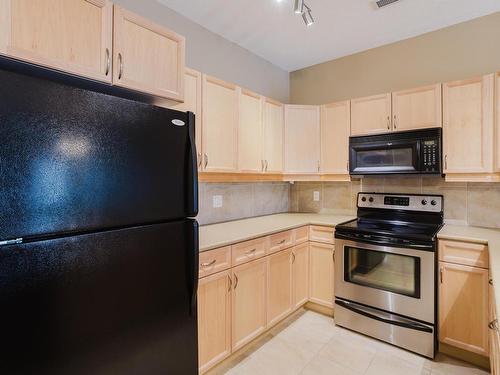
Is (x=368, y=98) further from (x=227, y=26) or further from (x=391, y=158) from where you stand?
(x=227, y=26)

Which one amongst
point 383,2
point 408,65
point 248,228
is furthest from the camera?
point 408,65

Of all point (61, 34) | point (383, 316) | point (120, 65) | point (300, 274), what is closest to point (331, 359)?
point (383, 316)

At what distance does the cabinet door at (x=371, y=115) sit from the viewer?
2596mm

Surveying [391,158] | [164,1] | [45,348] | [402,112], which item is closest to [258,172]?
[391,158]

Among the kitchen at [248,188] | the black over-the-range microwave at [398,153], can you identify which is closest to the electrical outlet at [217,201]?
the kitchen at [248,188]

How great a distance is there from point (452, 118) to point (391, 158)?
1.79ft

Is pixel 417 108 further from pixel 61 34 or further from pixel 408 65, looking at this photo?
pixel 61 34

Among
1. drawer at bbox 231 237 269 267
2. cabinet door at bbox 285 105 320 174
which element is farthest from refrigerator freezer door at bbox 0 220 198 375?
cabinet door at bbox 285 105 320 174

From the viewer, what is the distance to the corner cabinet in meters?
2.15

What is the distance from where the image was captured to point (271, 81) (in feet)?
10.8

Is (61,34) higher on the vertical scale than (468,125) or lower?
higher

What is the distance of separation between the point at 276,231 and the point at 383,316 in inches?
43.7

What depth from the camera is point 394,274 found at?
226cm

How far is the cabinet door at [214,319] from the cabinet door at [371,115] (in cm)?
191
